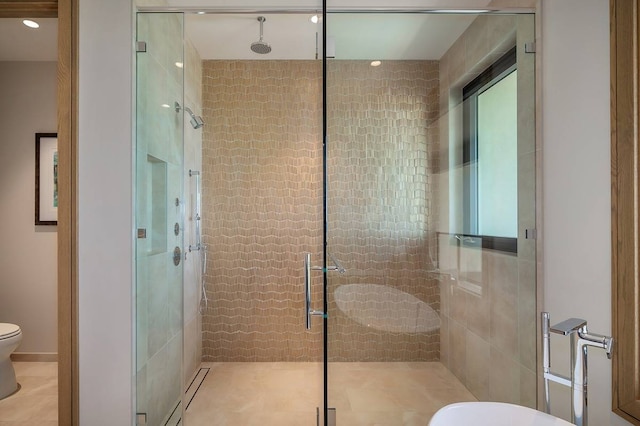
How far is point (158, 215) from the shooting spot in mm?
1951

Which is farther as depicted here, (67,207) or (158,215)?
(158,215)

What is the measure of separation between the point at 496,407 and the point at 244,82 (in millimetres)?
2410

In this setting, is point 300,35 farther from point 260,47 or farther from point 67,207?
point 67,207

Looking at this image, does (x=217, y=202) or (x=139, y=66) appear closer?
(x=139, y=66)

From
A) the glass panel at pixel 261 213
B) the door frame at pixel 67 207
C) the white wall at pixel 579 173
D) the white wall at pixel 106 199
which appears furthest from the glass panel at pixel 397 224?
the door frame at pixel 67 207

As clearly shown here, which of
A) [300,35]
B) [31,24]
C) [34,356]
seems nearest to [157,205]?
[300,35]

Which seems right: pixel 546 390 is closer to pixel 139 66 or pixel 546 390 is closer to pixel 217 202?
pixel 217 202

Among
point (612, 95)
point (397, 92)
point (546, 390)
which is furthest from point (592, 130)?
point (546, 390)

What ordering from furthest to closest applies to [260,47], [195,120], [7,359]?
[7,359] → [260,47] → [195,120]

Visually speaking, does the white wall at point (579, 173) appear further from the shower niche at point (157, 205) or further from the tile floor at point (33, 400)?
the tile floor at point (33, 400)

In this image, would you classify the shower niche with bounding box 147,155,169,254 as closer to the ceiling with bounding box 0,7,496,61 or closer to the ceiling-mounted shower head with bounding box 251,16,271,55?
the ceiling with bounding box 0,7,496,61

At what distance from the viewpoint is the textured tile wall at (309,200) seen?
1716 millimetres

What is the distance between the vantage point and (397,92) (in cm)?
172

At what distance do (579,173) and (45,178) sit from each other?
404 centimetres
